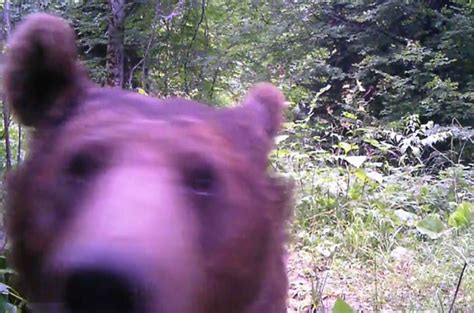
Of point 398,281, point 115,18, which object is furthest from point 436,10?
point 398,281

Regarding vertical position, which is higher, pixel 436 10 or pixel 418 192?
pixel 436 10

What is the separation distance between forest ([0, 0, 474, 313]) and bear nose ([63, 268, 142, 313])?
758mm

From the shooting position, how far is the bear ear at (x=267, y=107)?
219 cm

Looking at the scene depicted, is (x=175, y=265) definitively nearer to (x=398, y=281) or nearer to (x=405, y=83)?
(x=398, y=281)

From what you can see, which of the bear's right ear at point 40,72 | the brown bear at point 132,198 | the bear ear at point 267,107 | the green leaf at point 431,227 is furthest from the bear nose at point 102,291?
the green leaf at point 431,227

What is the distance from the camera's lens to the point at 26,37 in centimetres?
196

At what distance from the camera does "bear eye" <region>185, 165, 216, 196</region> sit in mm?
1643

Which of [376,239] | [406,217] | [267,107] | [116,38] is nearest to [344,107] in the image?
[116,38]

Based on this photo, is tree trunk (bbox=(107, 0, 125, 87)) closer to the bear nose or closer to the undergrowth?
the undergrowth

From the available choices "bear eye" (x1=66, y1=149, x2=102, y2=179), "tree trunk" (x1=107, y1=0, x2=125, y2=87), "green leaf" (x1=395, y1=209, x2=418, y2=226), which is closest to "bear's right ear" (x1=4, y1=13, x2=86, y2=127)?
"bear eye" (x1=66, y1=149, x2=102, y2=179)

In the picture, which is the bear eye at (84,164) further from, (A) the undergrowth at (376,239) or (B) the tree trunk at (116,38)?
(B) the tree trunk at (116,38)

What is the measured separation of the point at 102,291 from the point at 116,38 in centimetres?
768

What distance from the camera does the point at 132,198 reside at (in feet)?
4.85

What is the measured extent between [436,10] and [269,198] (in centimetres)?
1081
